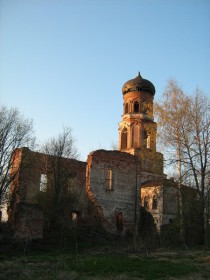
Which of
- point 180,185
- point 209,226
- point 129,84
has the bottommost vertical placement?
point 209,226

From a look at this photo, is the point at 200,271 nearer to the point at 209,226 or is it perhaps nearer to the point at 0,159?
the point at 209,226

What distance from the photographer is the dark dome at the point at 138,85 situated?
3634 centimetres

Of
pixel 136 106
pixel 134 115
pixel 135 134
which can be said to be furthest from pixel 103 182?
pixel 136 106

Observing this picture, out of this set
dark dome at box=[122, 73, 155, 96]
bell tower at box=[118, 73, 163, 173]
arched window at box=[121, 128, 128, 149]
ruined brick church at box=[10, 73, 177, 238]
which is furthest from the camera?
dark dome at box=[122, 73, 155, 96]

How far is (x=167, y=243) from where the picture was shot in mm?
17766

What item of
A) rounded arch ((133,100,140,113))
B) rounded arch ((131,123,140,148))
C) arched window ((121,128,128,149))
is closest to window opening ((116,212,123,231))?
rounded arch ((131,123,140,148))

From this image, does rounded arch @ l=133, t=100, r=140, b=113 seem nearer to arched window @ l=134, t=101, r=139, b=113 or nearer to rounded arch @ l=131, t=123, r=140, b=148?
arched window @ l=134, t=101, r=139, b=113

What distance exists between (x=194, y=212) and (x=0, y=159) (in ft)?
33.5

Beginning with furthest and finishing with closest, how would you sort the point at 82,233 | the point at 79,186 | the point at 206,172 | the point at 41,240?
1. the point at 79,186
2. the point at 82,233
3. the point at 206,172
4. the point at 41,240

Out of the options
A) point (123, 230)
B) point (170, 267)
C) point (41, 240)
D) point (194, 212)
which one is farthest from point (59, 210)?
point (170, 267)

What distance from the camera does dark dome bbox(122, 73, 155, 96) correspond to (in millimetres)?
36344

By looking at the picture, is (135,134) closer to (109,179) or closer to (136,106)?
(136,106)

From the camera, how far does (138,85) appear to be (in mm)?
36312

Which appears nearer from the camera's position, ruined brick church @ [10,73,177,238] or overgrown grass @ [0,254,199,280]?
overgrown grass @ [0,254,199,280]
